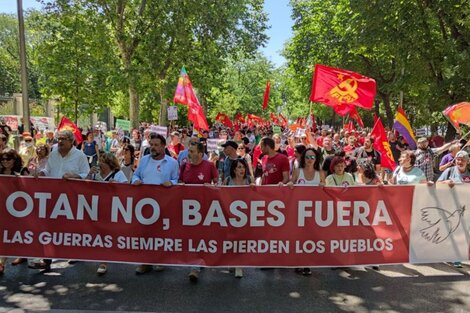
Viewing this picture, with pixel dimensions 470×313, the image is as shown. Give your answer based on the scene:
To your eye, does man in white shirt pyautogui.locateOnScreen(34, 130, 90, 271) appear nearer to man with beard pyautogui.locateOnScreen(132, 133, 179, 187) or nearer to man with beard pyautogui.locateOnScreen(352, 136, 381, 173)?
man with beard pyautogui.locateOnScreen(132, 133, 179, 187)

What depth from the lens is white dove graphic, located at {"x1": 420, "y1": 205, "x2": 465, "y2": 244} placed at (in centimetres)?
541

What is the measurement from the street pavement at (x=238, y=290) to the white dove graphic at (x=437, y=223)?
55cm

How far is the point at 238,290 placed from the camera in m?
5.04

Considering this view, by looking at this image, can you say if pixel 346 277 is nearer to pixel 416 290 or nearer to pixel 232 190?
pixel 416 290

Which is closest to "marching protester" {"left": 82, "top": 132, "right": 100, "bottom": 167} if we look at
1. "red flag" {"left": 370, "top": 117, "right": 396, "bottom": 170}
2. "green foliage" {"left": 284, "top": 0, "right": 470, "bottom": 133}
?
"red flag" {"left": 370, "top": 117, "right": 396, "bottom": 170}

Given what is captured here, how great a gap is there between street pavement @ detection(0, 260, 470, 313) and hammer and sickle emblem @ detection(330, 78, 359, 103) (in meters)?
3.70

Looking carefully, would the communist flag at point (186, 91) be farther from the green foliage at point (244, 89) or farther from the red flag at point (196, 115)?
the green foliage at point (244, 89)

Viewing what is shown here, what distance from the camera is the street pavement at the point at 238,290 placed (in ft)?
15.0

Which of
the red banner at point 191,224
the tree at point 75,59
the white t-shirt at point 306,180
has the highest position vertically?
the tree at point 75,59

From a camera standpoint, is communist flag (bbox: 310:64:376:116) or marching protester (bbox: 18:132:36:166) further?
marching protester (bbox: 18:132:36:166)

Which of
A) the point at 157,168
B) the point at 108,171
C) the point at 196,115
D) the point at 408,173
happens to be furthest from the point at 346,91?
the point at 108,171

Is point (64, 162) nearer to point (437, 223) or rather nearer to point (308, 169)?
point (308, 169)

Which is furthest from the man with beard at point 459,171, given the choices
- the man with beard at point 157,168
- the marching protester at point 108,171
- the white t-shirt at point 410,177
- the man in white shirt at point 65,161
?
the man in white shirt at point 65,161

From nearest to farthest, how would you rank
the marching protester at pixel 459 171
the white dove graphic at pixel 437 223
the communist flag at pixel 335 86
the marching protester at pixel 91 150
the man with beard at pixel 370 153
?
the white dove graphic at pixel 437 223, the marching protester at pixel 459 171, the communist flag at pixel 335 86, the man with beard at pixel 370 153, the marching protester at pixel 91 150
